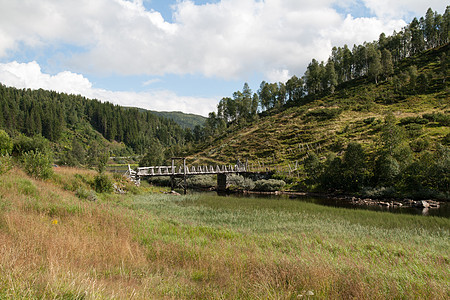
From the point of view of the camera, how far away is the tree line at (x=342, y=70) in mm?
92438

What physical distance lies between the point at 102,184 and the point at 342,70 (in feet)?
347

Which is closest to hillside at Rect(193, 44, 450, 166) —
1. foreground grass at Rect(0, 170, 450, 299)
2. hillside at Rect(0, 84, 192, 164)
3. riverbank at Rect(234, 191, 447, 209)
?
riverbank at Rect(234, 191, 447, 209)

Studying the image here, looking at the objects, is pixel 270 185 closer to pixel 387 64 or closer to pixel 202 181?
pixel 202 181

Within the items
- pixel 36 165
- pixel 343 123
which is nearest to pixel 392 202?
pixel 36 165

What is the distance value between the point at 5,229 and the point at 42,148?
19.1 m

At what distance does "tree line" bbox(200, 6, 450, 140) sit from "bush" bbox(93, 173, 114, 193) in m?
76.8

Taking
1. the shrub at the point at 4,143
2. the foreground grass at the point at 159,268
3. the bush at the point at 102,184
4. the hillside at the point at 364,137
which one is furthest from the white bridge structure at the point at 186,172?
the foreground grass at the point at 159,268

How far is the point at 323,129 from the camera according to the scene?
6469 cm

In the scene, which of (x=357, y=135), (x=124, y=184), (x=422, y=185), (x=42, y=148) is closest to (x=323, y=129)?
(x=357, y=135)

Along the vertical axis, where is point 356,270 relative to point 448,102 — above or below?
below

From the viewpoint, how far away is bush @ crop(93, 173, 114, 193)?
2208cm

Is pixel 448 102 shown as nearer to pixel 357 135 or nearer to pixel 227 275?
pixel 357 135

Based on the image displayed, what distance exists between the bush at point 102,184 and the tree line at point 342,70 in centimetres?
7679

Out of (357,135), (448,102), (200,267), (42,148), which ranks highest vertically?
(448,102)
